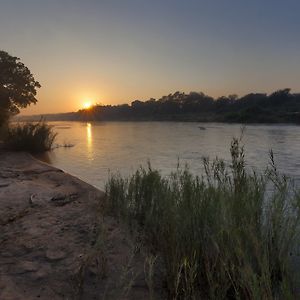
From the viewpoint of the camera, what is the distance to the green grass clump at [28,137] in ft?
62.6

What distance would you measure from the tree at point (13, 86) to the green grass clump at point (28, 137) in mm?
1912

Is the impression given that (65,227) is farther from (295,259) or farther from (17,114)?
(17,114)

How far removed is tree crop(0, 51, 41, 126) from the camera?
21672 mm

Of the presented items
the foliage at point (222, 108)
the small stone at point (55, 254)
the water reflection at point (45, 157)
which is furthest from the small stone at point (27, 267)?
the foliage at point (222, 108)

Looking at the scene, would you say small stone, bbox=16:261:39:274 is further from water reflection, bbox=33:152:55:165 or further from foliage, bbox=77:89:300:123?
foliage, bbox=77:89:300:123

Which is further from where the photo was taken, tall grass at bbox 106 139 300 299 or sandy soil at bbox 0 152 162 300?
sandy soil at bbox 0 152 162 300

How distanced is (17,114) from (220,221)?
821 inches

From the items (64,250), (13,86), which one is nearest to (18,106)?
(13,86)

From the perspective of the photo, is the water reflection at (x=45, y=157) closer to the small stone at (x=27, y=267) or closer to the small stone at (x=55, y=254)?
the small stone at (x=55, y=254)

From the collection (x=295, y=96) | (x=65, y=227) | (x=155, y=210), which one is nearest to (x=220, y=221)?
(x=155, y=210)

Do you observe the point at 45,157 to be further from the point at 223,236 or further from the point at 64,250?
the point at 223,236

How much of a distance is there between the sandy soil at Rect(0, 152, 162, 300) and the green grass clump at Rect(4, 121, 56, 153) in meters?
10.4

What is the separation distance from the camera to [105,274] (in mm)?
4523

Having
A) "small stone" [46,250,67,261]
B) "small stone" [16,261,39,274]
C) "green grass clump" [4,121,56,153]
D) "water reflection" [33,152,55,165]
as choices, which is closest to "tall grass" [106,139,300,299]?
"small stone" [46,250,67,261]
